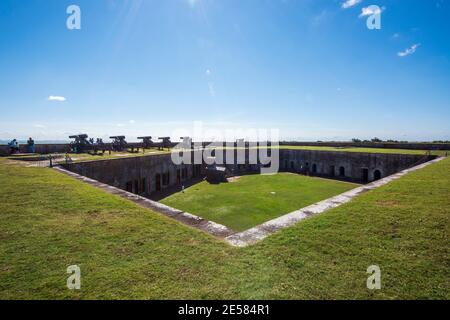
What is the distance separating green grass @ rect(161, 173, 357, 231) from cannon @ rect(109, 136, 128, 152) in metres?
9.97

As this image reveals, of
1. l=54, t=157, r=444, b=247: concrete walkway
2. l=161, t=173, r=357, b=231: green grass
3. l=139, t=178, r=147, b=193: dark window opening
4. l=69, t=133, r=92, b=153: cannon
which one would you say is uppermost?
A: l=69, t=133, r=92, b=153: cannon

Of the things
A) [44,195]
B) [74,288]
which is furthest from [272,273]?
[44,195]

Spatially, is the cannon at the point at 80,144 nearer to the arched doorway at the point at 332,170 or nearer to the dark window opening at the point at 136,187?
the dark window opening at the point at 136,187

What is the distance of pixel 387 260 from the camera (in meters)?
3.37

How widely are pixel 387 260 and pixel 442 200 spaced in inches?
167

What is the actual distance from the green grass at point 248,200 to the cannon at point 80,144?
409 inches

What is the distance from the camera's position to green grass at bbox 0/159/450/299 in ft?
9.10

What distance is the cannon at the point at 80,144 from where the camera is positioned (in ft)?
71.5

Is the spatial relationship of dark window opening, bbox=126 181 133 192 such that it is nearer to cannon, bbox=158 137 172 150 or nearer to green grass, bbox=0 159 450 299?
green grass, bbox=0 159 450 299

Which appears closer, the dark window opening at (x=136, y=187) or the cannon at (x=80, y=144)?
the dark window opening at (x=136, y=187)

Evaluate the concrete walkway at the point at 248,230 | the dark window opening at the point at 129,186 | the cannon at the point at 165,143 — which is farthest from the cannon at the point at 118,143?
the concrete walkway at the point at 248,230

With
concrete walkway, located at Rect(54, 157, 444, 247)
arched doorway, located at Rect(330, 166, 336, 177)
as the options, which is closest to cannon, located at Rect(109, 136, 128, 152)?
concrete walkway, located at Rect(54, 157, 444, 247)

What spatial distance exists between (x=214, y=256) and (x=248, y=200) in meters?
12.5

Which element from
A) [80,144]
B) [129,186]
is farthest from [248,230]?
[80,144]
